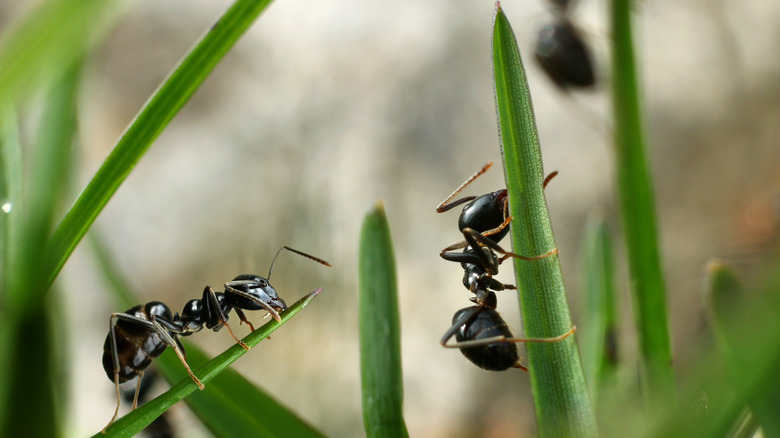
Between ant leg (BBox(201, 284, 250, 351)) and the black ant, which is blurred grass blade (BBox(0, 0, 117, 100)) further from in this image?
the black ant

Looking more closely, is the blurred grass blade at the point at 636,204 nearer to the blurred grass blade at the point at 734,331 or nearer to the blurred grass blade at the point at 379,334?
the blurred grass blade at the point at 734,331

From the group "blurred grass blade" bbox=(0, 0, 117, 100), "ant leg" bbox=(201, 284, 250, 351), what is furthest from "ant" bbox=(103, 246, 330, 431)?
"blurred grass blade" bbox=(0, 0, 117, 100)

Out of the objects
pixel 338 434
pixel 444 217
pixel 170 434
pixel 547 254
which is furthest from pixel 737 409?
pixel 444 217

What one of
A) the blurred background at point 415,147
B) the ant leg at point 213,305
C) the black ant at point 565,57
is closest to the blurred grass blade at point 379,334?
the ant leg at point 213,305

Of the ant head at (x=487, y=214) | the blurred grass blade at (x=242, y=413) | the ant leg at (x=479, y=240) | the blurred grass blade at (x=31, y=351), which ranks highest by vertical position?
the blurred grass blade at (x=31, y=351)

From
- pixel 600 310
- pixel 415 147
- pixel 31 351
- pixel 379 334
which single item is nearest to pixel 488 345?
pixel 379 334

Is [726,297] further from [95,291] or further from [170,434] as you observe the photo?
[95,291]
